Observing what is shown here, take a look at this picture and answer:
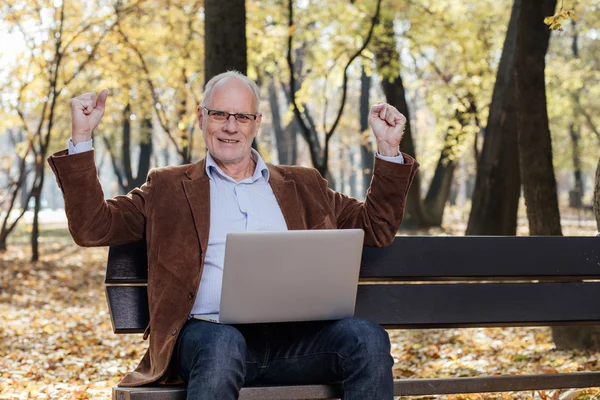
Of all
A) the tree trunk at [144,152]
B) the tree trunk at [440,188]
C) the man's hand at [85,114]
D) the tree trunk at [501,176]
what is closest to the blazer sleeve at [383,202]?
the man's hand at [85,114]

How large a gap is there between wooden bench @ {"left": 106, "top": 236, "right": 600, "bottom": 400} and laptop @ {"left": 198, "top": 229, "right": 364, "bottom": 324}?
67cm

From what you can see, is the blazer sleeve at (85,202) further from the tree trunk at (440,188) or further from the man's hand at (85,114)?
the tree trunk at (440,188)

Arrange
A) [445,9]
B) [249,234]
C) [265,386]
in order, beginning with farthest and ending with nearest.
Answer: [445,9]
[265,386]
[249,234]

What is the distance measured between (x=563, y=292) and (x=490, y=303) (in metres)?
0.37

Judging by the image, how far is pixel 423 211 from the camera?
22312 millimetres

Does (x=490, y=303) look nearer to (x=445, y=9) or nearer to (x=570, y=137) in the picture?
(x=445, y=9)

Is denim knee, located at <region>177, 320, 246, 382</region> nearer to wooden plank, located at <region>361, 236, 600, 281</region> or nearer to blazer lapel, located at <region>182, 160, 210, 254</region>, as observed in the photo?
blazer lapel, located at <region>182, 160, 210, 254</region>

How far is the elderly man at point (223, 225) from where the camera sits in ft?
11.7

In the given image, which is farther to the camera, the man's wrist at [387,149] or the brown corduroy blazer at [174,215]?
the man's wrist at [387,149]

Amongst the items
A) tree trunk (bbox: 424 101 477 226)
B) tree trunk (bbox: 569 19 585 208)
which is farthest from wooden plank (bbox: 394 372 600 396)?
tree trunk (bbox: 569 19 585 208)

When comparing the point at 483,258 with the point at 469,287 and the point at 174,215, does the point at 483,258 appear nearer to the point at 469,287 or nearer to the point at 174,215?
the point at 469,287

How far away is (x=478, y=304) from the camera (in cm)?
447

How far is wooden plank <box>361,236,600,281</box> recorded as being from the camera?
4.38 meters

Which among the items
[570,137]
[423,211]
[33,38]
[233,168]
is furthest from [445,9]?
[570,137]
